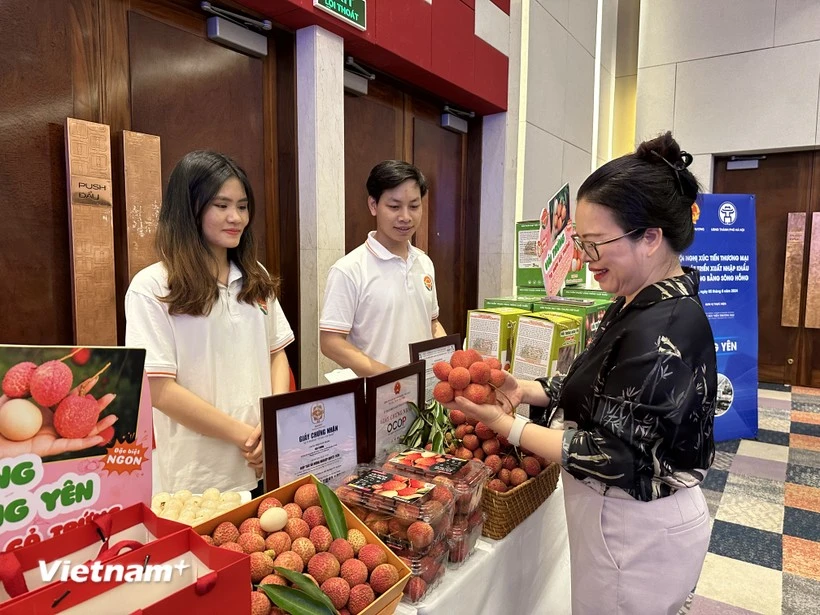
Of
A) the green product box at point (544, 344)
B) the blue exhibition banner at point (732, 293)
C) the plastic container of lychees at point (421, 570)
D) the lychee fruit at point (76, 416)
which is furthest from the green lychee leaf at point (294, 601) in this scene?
the blue exhibition banner at point (732, 293)

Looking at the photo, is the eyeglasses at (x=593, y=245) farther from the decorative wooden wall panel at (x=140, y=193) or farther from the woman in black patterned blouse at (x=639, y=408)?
the decorative wooden wall panel at (x=140, y=193)

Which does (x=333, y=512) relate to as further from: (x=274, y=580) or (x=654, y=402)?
(x=654, y=402)

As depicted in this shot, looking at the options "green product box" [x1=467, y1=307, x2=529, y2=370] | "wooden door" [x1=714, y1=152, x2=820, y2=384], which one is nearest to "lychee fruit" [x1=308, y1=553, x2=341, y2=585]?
"green product box" [x1=467, y1=307, x2=529, y2=370]

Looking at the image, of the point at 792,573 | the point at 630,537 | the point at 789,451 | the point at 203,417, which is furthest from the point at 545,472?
the point at 789,451

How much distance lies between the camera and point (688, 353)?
3.39 ft

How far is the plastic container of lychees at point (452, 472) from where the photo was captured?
109 cm

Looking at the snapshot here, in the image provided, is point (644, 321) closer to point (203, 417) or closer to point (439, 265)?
point (203, 417)

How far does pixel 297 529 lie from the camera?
930mm

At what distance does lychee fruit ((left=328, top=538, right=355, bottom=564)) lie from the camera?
2.90ft

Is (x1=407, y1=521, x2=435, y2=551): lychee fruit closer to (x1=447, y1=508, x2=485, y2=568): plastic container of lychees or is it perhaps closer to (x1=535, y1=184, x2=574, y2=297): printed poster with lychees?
(x1=447, y1=508, x2=485, y2=568): plastic container of lychees

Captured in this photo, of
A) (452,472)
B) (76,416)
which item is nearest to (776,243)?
(452,472)

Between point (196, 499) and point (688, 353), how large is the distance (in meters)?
1.02

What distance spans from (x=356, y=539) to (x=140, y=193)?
168 cm

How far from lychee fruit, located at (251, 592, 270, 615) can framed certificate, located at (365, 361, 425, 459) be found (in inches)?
19.1
